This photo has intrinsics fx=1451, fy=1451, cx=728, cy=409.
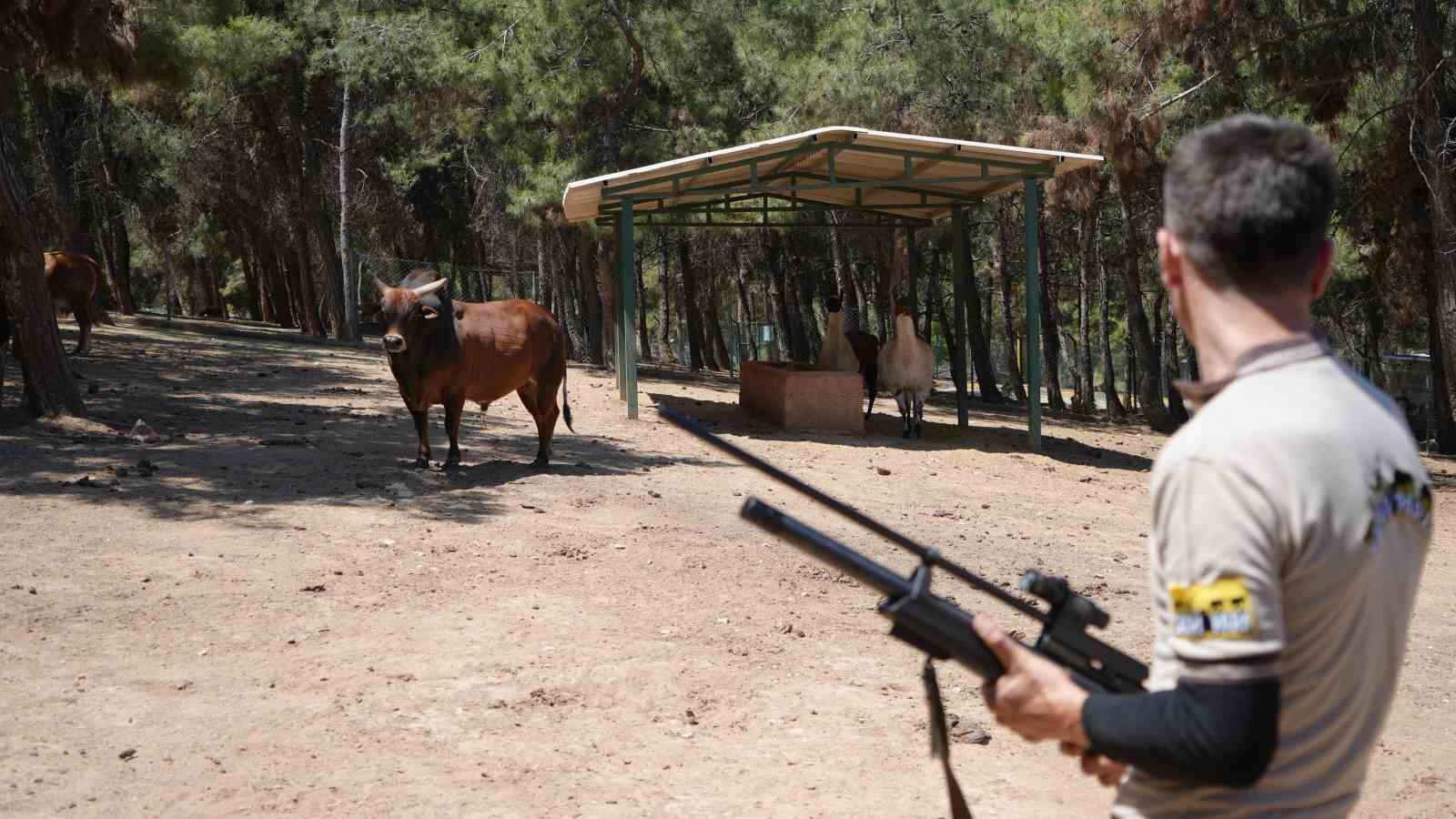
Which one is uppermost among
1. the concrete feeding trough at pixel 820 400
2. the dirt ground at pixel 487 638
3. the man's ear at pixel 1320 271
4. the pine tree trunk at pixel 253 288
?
the pine tree trunk at pixel 253 288

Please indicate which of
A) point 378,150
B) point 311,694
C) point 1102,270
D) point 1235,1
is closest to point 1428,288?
point 1235,1

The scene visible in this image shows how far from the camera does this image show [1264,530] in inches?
76.4

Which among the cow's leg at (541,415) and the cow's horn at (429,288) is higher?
the cow's horn at (429,288)

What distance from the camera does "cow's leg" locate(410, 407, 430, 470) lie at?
12188 mm

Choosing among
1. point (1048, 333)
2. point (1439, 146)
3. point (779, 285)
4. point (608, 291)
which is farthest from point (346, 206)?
point (1439, 146)

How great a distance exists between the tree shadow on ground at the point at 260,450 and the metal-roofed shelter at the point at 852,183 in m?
3.47

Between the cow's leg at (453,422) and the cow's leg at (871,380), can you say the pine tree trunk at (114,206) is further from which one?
the cow's leg at (453,422)

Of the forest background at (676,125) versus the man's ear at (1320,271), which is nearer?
the man's ear at (1320,271)

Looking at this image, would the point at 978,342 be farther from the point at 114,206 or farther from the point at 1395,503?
the point at 1395,503

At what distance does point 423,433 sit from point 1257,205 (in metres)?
10.8

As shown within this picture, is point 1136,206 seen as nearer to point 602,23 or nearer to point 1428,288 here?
point 1428,288

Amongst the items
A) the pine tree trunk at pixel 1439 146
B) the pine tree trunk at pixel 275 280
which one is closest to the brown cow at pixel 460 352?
the pine tree trunk at pixel 1439 146

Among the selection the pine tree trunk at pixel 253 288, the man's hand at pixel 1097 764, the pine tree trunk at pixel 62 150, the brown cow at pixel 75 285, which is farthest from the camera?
the pine tree trunk at pixel 253 288

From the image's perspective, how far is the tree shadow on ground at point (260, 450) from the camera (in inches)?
426
